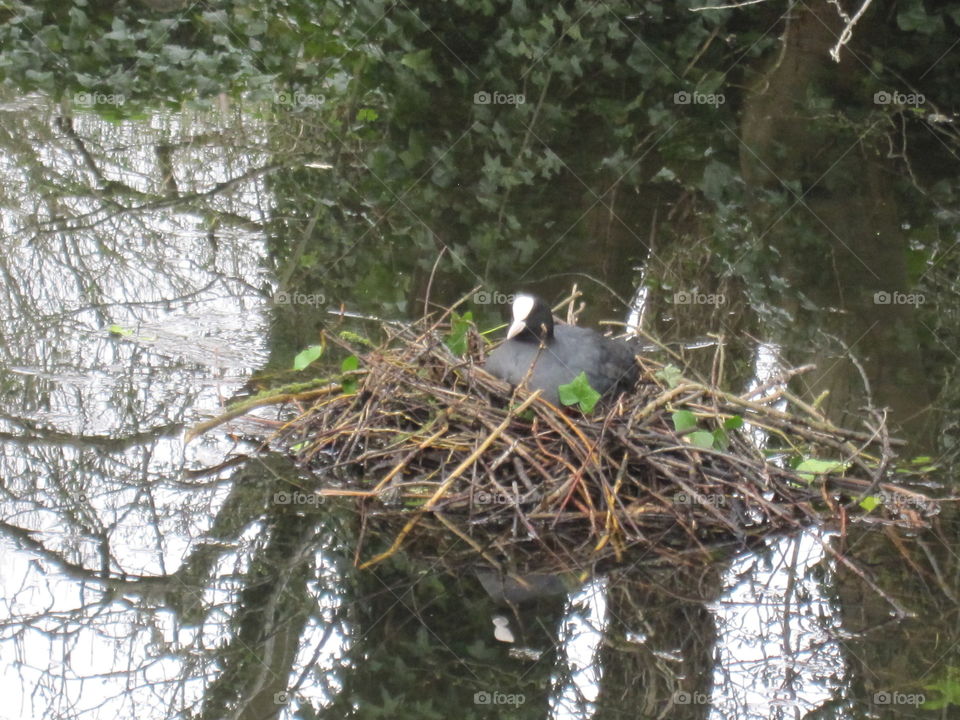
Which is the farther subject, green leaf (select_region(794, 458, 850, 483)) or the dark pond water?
green leaf (select_region(794, 458, 850, 483))

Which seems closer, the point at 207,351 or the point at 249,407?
the point at 249,407

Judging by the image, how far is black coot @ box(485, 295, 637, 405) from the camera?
4.43 m

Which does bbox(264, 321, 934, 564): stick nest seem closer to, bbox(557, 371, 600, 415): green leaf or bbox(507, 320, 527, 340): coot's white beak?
bbox(557, 371, 600, 415): green leaf

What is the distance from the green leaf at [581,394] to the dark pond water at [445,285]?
0.57 meters

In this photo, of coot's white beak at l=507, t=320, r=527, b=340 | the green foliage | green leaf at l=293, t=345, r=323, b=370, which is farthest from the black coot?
the green foliage

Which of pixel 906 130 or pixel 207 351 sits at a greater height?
pixel 906 130

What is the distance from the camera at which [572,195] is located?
803cm

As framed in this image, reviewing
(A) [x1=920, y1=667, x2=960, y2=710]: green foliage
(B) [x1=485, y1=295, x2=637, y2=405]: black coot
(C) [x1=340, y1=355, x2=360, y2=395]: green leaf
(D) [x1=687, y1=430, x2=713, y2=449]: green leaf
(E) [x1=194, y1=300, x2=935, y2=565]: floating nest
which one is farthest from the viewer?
(C) [x1=340, y1=355, x2=360, y2=395]: green leaf

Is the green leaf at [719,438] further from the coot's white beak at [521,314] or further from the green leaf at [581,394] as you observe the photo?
the coot's white beak at [521,314]

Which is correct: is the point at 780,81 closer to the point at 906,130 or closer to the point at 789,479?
the point at 906,130

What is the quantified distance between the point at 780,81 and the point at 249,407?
674cm

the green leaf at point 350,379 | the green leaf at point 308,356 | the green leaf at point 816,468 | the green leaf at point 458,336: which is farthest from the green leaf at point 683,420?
the green leaf at point 308,356

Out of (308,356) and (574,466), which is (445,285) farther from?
(574,466)

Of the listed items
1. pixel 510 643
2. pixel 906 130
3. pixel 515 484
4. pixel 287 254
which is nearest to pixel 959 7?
pixel 906 130
